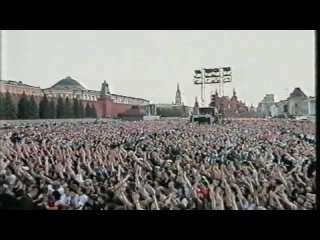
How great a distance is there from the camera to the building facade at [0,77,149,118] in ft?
12.8

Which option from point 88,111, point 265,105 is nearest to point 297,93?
point 265,105

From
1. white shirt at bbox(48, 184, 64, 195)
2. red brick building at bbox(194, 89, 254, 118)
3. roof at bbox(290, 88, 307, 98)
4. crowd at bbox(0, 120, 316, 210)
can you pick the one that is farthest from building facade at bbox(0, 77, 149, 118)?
roof at bbox(290, 88, 307, 98)

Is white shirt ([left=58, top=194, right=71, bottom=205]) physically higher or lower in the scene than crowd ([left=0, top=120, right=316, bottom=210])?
lower

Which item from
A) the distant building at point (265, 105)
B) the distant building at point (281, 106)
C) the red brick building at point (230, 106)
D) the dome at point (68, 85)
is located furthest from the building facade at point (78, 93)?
the distant building at point (281, 106)

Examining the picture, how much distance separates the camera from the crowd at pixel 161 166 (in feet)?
12.4

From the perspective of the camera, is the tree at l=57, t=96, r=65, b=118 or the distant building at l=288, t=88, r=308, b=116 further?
the tree at l=57, t=96, r=65, b=118

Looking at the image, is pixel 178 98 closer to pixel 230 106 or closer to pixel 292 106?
pixel 230 106

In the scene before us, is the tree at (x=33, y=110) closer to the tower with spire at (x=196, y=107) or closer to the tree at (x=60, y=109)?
the tree at (x=60, y=109)

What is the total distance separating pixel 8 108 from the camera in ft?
12.9

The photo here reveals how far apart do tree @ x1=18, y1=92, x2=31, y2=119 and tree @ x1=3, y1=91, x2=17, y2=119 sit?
0.05 meters

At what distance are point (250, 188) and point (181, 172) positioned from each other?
0.54m

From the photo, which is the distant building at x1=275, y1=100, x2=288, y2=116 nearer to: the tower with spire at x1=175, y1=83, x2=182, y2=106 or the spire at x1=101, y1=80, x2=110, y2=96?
the tower with spire at x1=175, y1=83, x2=182, y2=106
